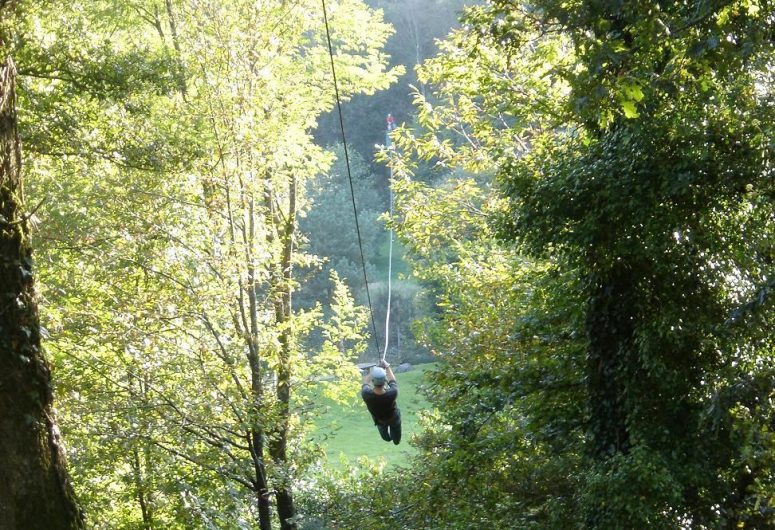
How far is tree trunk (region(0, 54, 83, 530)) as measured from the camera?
4133mm

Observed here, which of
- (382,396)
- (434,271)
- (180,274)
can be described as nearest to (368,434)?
(434,271)

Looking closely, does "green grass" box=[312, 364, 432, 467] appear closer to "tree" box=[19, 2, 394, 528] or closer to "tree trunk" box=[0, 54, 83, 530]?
"tree" box=[19, 2, 394, 528]

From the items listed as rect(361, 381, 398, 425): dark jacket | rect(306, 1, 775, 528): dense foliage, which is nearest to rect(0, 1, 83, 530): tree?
rect(306, 1, 775, 528): dense foliage

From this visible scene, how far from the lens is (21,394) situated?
421 centimetres

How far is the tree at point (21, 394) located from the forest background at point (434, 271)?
1 cm

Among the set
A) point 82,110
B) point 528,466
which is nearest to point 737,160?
point 528,466

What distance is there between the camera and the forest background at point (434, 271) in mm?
5066

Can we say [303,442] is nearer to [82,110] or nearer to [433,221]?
[433,221]

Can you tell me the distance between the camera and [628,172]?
20.0 ft

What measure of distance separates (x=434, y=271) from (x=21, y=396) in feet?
29.0

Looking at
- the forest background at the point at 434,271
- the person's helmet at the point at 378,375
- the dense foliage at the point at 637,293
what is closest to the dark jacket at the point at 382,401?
the person's helmet at the point at 378,375

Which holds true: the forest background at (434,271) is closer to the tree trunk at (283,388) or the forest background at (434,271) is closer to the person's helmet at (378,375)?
the tree trunk at (283,388)

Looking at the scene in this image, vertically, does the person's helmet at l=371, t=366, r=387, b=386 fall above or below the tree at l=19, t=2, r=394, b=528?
below

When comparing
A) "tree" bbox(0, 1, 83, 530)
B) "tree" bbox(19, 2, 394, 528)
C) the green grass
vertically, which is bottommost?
"tree" bbox(0, 1, 83, 530)
